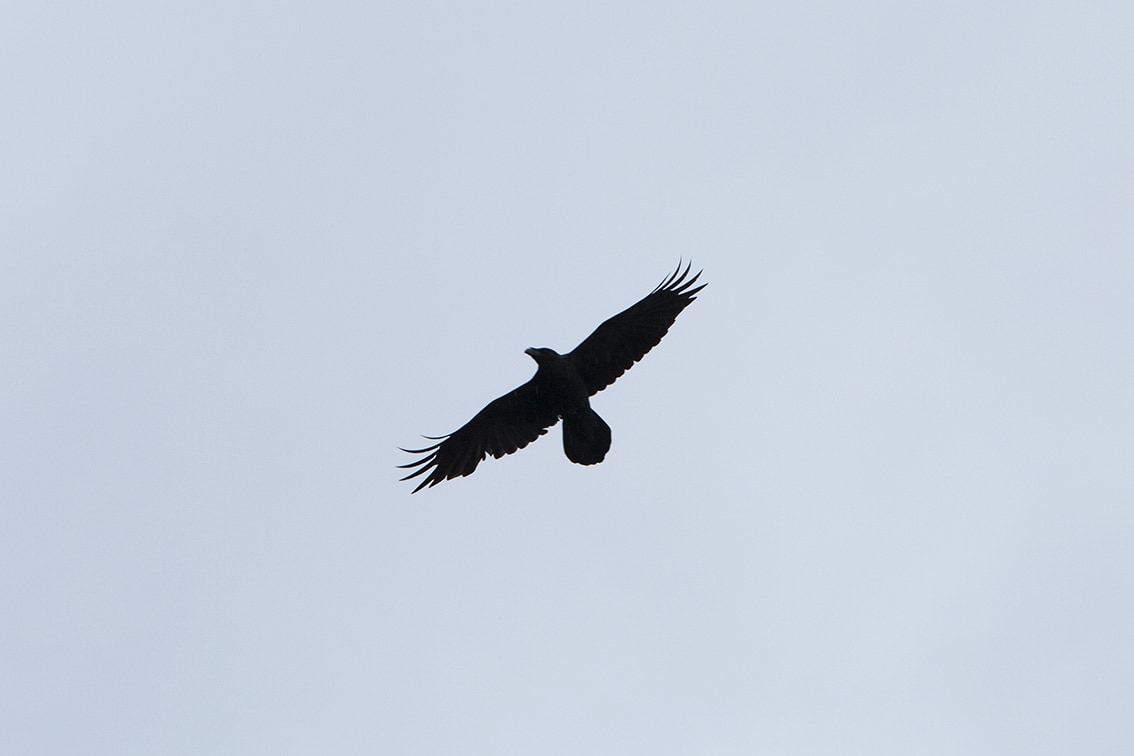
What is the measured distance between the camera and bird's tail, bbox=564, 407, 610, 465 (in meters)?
15.7

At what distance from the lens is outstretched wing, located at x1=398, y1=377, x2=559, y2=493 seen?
16.4 meters

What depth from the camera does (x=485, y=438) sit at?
655 inches

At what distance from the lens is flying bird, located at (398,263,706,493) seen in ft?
51.6

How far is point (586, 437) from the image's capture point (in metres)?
15.7

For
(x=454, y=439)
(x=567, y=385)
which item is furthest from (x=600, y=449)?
(x=454, y=439)

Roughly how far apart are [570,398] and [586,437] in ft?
1.46

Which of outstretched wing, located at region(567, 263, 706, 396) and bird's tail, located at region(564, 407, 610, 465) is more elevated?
outstretched wing, located at region(567, 263, 706, 396)

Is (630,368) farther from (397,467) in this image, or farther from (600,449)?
(397,467)

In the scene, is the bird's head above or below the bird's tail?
above

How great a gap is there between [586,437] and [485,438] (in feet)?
4.70

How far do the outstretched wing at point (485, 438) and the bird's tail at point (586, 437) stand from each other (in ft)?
1.98

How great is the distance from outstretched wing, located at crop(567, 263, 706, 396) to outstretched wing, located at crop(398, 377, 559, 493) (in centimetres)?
70

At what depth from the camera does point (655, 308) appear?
1612 cm

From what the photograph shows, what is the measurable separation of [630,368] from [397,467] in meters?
2.77
